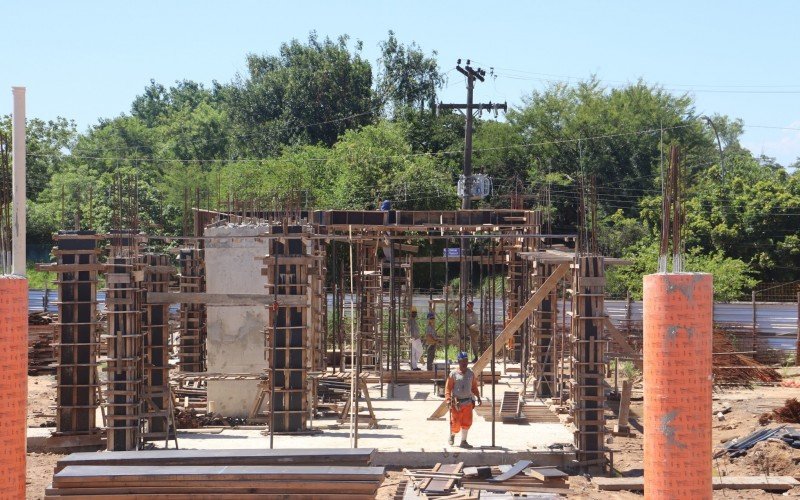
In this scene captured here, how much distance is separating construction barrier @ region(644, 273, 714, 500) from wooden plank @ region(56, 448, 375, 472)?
13.9 feet

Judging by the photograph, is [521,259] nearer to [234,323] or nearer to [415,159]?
[234,323]

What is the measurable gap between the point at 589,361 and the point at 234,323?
611 cm

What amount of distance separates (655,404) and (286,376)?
786cm

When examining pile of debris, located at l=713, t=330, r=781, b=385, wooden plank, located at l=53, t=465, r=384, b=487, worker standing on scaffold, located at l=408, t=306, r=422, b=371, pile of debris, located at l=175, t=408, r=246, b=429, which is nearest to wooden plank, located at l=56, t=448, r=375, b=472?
wooden plank, located at l=53, t=465, r=384, b=487

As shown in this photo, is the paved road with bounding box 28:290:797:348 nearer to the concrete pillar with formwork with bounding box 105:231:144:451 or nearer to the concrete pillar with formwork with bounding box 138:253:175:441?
the concrete pillar with formwork with bounding box 138:253:175:441

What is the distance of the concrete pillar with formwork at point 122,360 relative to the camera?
15.6 m

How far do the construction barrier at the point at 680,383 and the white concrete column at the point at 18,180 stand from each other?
545cm

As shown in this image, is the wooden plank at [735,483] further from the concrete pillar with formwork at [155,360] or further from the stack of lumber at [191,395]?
the stack of lumber at [191,395]

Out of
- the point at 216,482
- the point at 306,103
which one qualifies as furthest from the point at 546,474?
the point at 306,103

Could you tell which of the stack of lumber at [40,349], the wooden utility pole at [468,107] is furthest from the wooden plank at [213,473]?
the wooden utility pole at [468,107]

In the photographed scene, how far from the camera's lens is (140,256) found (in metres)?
16.3

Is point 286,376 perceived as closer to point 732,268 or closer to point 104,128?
point 732,268

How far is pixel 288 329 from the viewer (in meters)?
16.4

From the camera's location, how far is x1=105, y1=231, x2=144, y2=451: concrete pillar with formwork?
1562 cm
